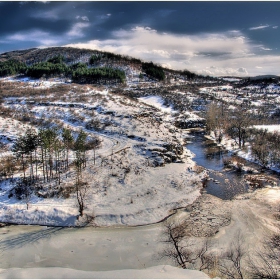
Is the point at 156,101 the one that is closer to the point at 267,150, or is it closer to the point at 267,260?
the point at 267,150

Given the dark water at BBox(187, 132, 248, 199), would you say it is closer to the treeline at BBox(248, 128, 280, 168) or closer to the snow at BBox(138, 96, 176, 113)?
the treeline at BBox(248, 128, 280, 168)

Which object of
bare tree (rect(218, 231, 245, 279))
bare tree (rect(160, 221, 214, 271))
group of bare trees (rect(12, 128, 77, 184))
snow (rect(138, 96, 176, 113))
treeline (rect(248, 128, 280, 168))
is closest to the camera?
bare tree (rect(218, 231, 245, 279))

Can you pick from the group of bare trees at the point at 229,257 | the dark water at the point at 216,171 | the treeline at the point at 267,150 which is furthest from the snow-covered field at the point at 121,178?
the treeline at the point at 267,150

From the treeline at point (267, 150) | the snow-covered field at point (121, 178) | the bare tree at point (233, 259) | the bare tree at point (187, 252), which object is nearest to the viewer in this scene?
the bare tree at point (233, 259)

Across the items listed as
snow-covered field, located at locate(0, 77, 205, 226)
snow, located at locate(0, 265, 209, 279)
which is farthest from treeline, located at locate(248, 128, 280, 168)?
snow, located at locate(0, 265, 209, 279)

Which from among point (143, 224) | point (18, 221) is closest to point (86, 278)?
point (143, 224)

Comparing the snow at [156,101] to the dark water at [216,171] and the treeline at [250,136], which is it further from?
the dark water at [216,171]
